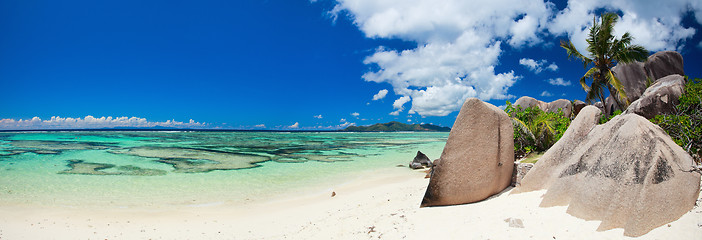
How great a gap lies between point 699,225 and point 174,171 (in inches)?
661

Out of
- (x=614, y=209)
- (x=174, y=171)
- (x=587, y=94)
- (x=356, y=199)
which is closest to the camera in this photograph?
(x=614, y=209)

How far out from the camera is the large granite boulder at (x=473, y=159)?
6.26m

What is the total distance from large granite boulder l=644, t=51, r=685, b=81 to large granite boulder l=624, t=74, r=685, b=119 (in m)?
10.5

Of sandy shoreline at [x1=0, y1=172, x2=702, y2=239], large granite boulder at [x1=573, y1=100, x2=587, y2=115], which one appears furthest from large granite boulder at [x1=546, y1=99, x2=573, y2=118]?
sandy shoreline at [x1=0, y1=172, x2=702, y2=239]

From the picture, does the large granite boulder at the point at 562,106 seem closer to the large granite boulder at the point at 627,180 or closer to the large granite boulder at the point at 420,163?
the large granite boulder at the point at 420,163

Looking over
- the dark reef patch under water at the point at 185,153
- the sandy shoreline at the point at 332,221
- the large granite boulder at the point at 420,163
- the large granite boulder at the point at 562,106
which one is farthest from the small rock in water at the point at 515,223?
the large granite boulder at the point at 562,106

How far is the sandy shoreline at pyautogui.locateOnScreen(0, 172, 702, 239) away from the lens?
4.27m

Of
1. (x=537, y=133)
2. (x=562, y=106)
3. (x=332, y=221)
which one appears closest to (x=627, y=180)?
(x=332, y=221)

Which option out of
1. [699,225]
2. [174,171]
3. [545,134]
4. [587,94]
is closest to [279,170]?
[174,171]

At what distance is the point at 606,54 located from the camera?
650 inches

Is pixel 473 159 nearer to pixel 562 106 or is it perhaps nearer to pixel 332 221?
pixel 332 221

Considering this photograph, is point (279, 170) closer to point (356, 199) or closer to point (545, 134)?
point (356, 199)

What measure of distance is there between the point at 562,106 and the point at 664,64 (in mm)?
5396

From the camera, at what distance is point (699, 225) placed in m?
3.40
